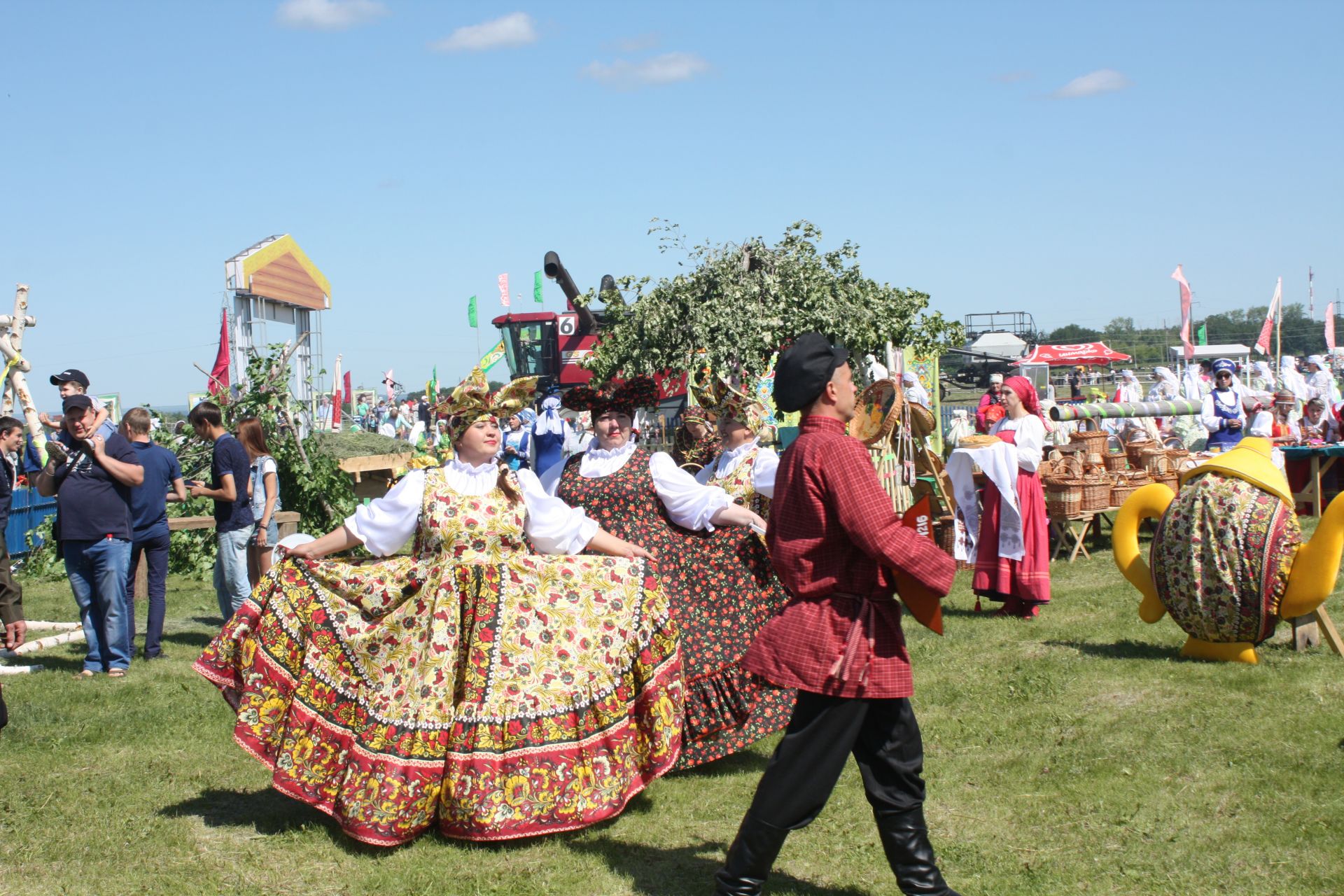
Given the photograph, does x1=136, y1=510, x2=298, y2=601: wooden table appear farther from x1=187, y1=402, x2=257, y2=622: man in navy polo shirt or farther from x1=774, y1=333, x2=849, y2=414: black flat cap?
x1=774, y1=333, x2=849, y2=414: black flat cap

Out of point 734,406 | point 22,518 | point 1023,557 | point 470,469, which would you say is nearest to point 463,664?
point 470,469

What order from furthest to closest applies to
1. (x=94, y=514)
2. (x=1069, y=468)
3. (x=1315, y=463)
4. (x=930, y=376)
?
(x=930, y=376) → (x=1315, y=463) → (x=1069, y=468) → (x=94, y=514)

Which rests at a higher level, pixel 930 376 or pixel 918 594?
pixel 930 376

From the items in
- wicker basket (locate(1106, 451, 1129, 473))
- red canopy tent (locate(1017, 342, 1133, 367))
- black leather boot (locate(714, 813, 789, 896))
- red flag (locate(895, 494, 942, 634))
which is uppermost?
red canopy tent (locate(1017, 342, 1133, 367))

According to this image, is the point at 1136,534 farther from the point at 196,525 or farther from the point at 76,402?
the point at 196,525

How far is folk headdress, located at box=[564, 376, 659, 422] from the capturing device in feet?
18.7

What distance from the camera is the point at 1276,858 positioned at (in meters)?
4.09

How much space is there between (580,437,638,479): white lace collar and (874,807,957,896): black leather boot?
2.38 metres

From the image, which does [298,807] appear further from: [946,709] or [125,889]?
[946,709]

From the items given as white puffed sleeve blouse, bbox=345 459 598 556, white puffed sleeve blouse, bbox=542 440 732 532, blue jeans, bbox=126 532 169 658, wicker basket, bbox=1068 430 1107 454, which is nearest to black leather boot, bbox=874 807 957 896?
white puffed sleeve blouse, bbox=345 459 598 556

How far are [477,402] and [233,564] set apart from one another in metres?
3.99

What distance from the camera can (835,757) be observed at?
3564 millimetres

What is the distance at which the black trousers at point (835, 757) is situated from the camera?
3562 millimetres

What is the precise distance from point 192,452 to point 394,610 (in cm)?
971
